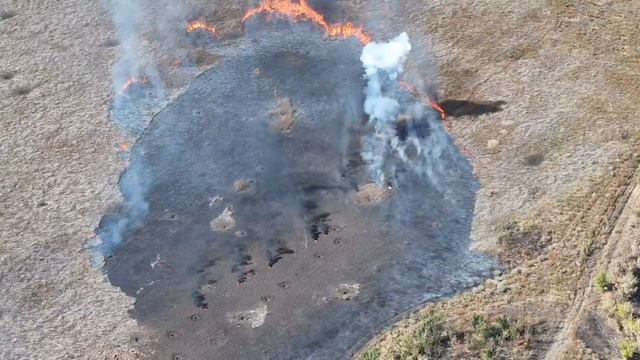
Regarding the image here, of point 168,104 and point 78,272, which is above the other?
point 168,104

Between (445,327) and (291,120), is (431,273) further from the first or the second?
(291,120)

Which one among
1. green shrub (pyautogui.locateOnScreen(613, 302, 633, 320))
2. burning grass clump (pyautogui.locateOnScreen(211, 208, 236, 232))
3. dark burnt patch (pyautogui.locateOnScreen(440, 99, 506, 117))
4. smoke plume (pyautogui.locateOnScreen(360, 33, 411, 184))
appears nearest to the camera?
green shrub (pyautogui.locateOnScreen(613, 302, 633, 320))

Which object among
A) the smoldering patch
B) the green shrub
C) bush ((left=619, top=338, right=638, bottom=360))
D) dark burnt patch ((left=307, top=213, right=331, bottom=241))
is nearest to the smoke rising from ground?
dark burnt patch ((left=307, top=213, right=331, bottom=241))

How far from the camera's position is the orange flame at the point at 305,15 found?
Answer: 36972 mm

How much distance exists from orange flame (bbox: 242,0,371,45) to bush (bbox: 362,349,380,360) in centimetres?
1681

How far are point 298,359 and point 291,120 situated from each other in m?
11.4

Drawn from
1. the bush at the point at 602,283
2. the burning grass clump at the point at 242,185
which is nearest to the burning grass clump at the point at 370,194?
the burning grass clump at the point at 242,185

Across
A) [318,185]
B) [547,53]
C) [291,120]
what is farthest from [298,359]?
[547,53]

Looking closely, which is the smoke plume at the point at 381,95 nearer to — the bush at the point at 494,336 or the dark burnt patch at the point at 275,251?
the dark burnt patch at the point at 275,251

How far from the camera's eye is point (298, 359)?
24.3m

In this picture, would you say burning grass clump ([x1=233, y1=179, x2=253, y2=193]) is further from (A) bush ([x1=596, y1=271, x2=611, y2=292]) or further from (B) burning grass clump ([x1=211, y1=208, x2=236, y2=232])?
(A) bush ([x1=596, y1=271, x2=611, y2=292])

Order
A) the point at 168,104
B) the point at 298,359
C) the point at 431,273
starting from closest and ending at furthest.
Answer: the point at 298,359, the point at 431,273, the point at 168,104

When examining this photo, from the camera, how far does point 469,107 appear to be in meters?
32.5

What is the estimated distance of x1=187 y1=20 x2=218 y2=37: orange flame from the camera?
38156 mm
